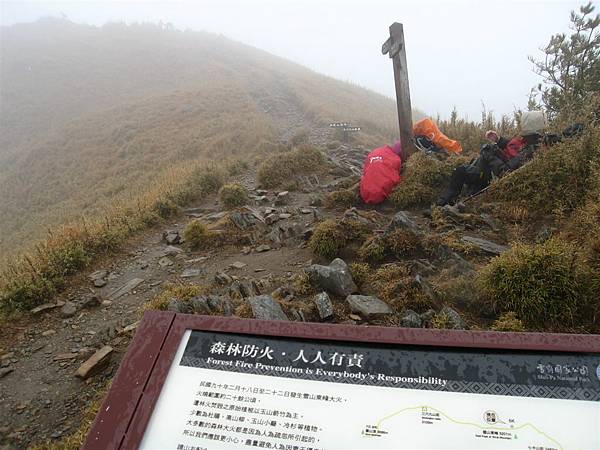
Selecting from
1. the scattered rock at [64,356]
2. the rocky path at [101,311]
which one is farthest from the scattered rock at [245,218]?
the scattered rock at [64,356]

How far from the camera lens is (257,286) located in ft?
16.7

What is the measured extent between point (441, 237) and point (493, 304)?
1596mm

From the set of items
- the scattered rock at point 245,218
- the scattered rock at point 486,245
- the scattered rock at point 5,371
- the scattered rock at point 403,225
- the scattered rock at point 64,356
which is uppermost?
the scattered rock at point 403,225

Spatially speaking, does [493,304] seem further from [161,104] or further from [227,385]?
[161,104]

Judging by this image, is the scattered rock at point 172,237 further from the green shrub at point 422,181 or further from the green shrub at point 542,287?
the green shrub at point 542,287

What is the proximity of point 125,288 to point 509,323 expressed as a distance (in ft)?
17.0

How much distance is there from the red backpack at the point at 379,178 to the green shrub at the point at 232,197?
9.39 feet

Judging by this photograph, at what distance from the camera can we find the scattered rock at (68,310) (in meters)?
5.38

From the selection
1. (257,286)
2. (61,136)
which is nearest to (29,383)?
(257,286)

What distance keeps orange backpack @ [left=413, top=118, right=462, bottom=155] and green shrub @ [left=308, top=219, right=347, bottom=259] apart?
4.09 metres

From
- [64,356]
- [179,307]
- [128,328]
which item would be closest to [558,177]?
[179,307]

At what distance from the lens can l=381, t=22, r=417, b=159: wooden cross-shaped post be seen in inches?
323

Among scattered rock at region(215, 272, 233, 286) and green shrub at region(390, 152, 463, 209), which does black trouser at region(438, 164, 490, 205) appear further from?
scattered rock at region(215, 272, 233, 286)

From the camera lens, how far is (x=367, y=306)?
13.7 ft
